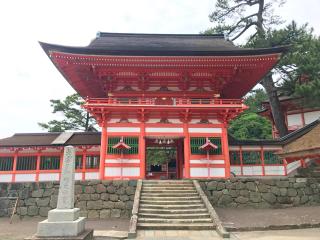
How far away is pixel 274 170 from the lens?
1677cm

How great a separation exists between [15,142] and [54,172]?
139 inches

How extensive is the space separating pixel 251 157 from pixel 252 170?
0.87 meters

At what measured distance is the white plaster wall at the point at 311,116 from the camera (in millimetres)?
22766

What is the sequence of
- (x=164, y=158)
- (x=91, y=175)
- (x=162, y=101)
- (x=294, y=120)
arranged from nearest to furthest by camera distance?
(x=162, y=101) → (x=91, y=175) → (x=294, y=120) → (x=164, y=158)

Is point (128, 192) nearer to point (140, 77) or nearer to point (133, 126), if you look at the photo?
point (133, 126)

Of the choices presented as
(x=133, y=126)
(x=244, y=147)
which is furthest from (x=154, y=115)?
(x=244, y=147)

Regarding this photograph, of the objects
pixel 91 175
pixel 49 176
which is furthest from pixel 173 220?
pixel 49 176

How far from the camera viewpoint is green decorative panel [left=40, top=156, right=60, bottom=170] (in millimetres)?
17344

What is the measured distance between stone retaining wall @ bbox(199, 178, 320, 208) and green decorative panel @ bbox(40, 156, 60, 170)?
32.9 ft

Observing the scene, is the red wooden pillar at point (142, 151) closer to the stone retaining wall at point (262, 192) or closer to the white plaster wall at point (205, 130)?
the white plaster wall at point (205, 130)

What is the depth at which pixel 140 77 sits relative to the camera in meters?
16.0

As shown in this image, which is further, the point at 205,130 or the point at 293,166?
the point at 293,166

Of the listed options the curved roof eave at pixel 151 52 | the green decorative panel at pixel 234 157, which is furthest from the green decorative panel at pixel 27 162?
the green decorative panel at pixel 234 157

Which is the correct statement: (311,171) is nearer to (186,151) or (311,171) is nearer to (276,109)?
(186,151)
